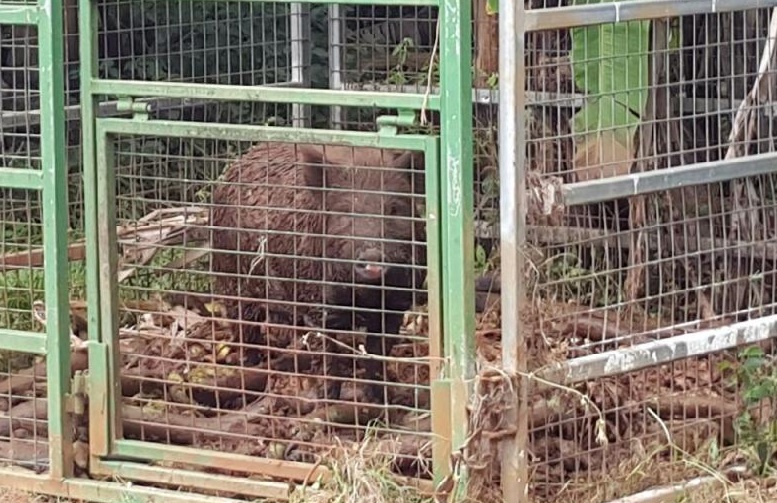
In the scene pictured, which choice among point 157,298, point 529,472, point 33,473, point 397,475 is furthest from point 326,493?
point 157,298

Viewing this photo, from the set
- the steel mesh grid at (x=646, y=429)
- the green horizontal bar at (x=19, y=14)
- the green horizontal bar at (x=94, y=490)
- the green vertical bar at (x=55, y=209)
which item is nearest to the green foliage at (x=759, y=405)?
the steel mesh grid at (x=646, y=429)

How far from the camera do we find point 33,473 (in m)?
5.95

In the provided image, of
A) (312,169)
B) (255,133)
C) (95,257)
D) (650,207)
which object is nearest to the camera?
(255,133)

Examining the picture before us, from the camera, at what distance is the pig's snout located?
6101 mm

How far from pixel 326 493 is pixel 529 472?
0.71 meters

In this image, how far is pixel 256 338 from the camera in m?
7.18

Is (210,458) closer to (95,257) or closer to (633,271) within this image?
(95,257)

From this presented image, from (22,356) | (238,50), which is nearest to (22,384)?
(22,356)

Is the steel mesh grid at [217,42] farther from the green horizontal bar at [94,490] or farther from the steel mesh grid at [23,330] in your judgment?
the green horizontal bar at [94,490]

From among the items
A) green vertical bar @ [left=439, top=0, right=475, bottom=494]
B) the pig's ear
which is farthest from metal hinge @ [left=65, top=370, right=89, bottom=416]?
green vertical bar @ [left=439, top=0, right=475, bottom=494]

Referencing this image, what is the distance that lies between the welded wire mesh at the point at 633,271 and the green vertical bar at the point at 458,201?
232 mm

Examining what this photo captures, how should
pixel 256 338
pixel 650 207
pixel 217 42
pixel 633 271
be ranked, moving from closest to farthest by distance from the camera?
pixel 633 271
pixel 650 207
pixel 256 338
pixel 217 42

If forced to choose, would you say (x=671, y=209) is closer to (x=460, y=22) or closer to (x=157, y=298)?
(x=460, y=22)

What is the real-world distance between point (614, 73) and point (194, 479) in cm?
226
